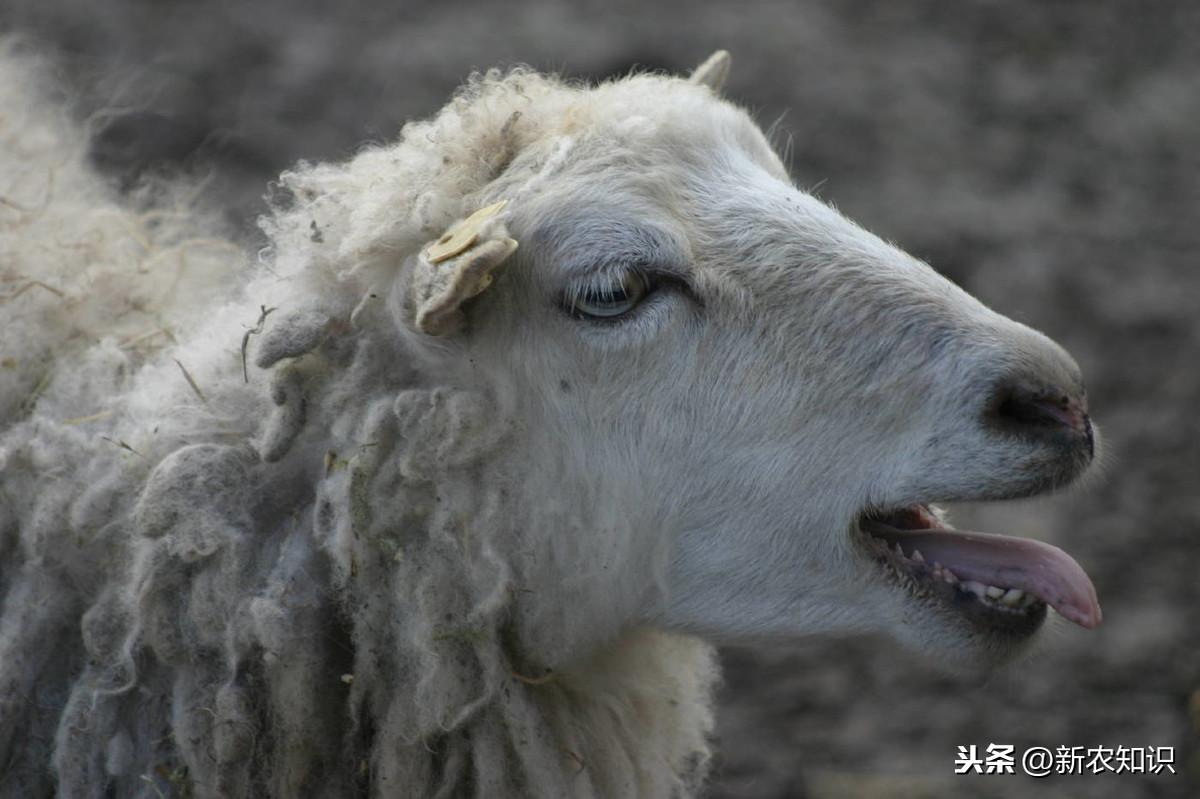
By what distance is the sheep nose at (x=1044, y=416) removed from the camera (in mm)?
2354

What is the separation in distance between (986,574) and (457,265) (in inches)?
40.3

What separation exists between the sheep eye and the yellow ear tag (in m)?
0.20

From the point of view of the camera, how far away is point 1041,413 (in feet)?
7.79

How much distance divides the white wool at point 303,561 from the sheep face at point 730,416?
0.11m

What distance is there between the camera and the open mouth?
8.00 feet

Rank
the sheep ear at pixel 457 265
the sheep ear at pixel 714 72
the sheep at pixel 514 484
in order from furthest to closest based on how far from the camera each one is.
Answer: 1. the sheep ear at pixel 714 72
2. the sheep at pixel 514 484
3. the sheep ear at pixel 457 265

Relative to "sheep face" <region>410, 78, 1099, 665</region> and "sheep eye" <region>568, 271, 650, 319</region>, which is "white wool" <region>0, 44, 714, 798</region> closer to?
"sheep face" <region>410, 78, 1099, 665</region>

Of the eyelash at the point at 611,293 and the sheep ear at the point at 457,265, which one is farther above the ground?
the sheep ear at the point at 457,265

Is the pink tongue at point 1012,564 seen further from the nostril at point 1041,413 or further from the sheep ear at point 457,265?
the sheep ear at point 457,265

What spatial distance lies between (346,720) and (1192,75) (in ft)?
18.0

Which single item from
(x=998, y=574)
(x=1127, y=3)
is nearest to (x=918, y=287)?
(x=998, y=574)

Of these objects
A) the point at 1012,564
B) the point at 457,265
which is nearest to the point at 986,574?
the point at 1012,564

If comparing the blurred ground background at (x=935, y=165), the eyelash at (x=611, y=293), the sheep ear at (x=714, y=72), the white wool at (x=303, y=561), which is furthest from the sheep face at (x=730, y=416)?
the blurred ground background at (x=935, y=165)

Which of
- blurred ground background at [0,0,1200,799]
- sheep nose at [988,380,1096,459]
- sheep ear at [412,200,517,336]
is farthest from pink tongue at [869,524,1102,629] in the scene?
blurred ground background at [0,0,1200,799]
